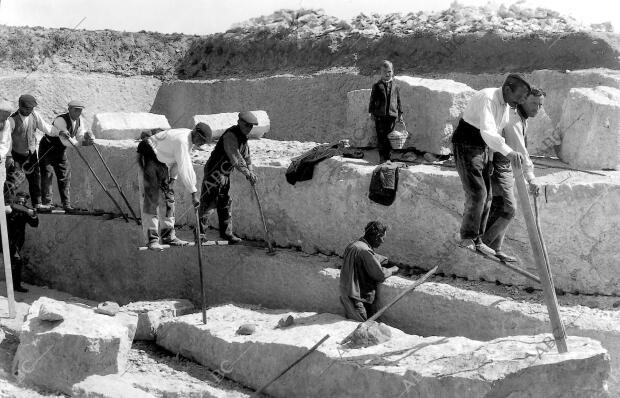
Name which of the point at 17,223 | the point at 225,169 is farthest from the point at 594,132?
the point at 17,223

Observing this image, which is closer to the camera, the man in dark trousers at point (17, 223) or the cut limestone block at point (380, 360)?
the cut limestone block at point (380, 360)

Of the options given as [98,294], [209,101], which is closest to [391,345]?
[98,294]

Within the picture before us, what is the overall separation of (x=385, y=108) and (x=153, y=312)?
341 cm

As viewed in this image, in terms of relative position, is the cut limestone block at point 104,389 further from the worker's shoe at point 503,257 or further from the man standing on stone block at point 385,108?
the man standing on stone block at point 385,108

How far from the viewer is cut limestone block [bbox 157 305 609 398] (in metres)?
7.36

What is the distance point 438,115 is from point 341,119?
525 centimetres

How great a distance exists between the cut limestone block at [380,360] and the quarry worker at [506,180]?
1.06 m

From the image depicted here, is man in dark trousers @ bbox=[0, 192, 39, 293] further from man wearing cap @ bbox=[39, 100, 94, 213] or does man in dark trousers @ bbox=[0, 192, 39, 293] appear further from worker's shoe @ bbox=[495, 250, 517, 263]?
worker's shoe @ bbox=[495, 250, 517, 263]

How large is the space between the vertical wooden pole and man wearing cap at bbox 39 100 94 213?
5640 millimetres

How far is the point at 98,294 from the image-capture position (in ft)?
41.9

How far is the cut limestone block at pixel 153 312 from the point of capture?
1038 centimetres

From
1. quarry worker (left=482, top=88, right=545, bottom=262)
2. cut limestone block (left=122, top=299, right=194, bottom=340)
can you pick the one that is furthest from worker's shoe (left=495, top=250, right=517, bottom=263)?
cut limestone block (left=122, top=299, right=194, bottom=340)

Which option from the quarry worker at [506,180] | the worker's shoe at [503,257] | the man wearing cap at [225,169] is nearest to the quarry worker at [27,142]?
the man wearing cap at [225,169]

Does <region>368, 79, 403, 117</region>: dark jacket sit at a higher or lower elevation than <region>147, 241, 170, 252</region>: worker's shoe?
higher
